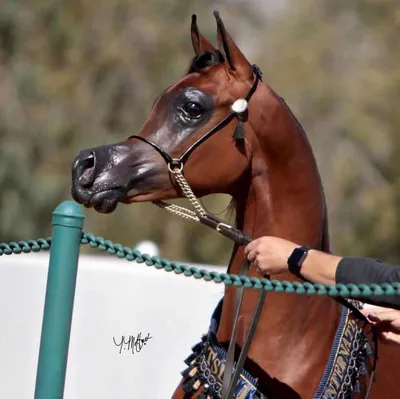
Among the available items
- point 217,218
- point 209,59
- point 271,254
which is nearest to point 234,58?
point 209,59

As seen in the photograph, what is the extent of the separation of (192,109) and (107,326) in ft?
4.69

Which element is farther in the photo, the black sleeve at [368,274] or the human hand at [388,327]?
the human hand at [388,327]

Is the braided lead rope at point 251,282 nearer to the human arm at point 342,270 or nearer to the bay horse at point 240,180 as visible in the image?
the human arm at point 342,270

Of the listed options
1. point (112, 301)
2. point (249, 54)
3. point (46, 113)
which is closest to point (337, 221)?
point (249, 54)

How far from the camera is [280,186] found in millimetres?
2475

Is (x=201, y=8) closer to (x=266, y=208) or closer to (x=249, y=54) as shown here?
(x=249, y=54)

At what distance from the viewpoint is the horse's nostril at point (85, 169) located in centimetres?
241

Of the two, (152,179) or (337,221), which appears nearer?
(152,179)

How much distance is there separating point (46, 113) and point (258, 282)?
38.4 ft

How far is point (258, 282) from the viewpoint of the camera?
198cm

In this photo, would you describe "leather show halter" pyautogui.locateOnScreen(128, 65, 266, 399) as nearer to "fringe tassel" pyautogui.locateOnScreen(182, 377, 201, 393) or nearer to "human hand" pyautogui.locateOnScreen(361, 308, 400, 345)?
"fringe tassel" pyautogui.locateOnScreen(182, 377, 201, 393)

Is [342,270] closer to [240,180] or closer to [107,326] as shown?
[240,180]

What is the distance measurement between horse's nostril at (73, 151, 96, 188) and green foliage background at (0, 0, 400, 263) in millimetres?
9677

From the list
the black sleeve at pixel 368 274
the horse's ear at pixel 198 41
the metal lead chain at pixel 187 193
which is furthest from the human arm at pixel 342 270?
the horse's ear at pixel 198 41
